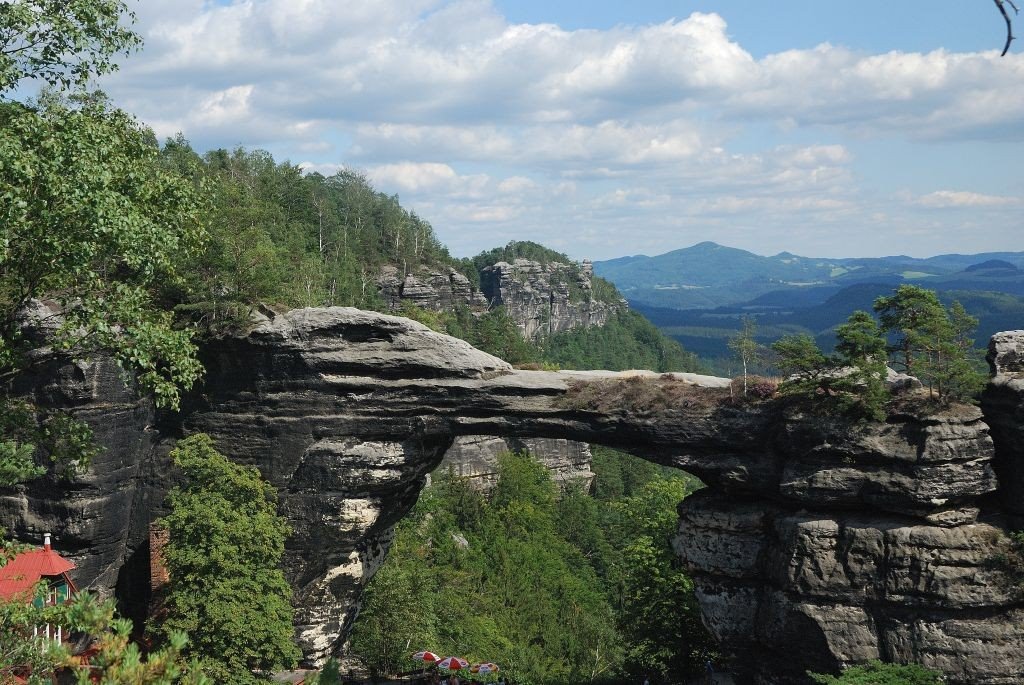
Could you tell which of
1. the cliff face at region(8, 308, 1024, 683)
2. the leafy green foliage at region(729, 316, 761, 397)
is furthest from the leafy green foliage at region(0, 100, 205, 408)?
the leafy green foliage at region(729, 316, 761, 397)

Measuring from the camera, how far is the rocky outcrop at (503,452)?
5428cm

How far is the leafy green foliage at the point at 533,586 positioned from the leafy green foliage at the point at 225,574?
5.88 metres

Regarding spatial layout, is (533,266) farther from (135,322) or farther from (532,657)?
(135,322)

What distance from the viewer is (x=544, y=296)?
119 metres

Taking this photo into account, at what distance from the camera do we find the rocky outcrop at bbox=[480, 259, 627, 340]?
4427 inches

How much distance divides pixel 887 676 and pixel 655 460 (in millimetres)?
7365

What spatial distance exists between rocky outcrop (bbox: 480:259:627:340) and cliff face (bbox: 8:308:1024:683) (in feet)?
264

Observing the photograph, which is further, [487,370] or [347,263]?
[347,263]

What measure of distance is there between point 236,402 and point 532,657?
16350 mm

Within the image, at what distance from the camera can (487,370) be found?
25594 mm

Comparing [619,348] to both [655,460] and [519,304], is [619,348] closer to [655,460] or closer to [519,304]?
[519,304]

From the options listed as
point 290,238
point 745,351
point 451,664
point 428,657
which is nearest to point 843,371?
point 745,351

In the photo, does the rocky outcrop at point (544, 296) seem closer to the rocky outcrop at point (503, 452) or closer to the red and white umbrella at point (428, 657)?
the rocky outcrop at point (503, 452)

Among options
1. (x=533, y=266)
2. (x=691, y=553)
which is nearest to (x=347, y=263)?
(x=691, y=553)
